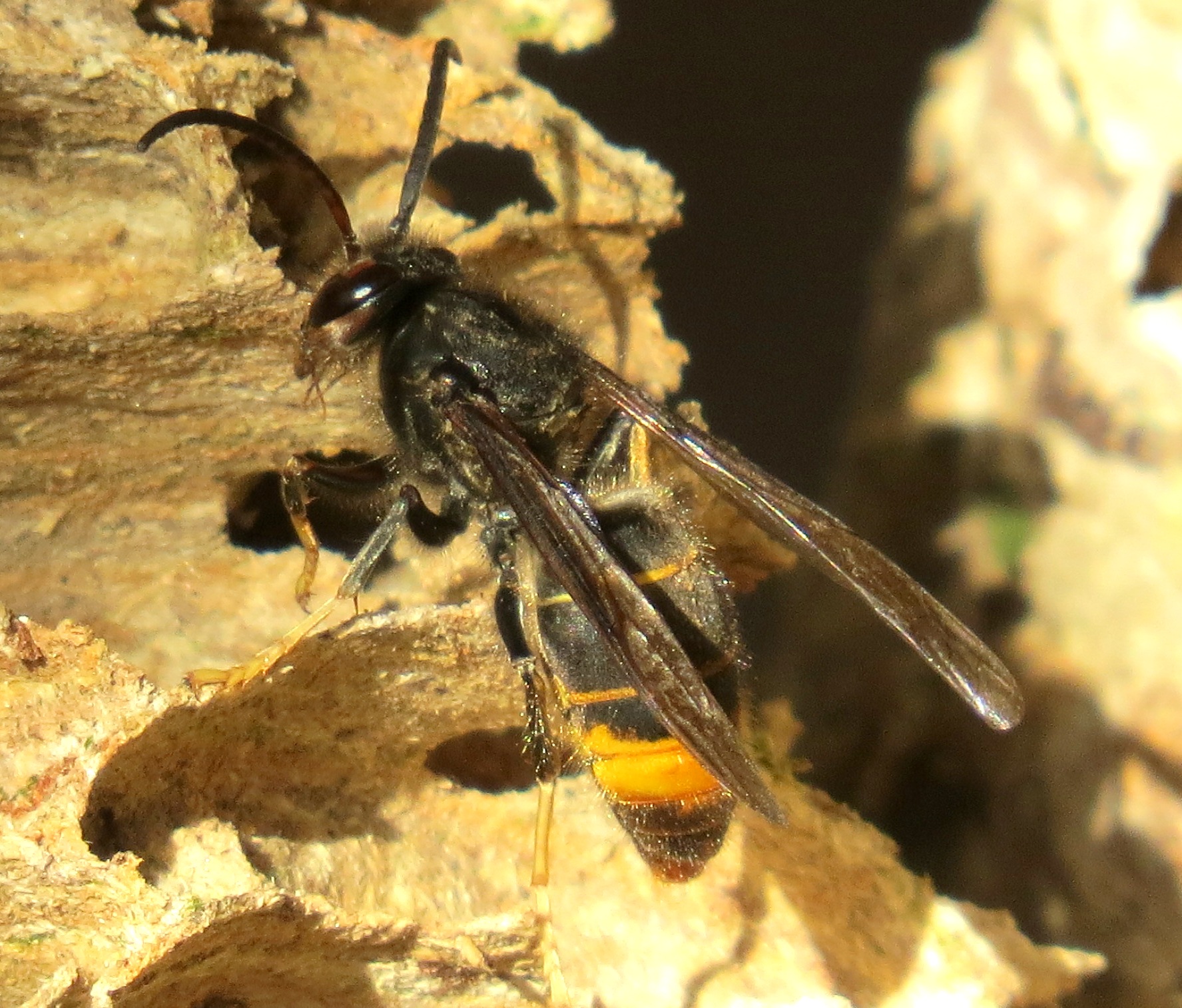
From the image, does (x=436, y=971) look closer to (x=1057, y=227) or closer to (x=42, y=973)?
(x=42, y=973)

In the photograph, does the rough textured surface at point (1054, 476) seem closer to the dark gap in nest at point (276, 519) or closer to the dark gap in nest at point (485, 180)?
the dark gap in nest at point (485, 180)

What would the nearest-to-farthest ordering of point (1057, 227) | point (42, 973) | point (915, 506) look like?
1. point (42, 973)
2. point (1057, 227)
3. point (915, 506)

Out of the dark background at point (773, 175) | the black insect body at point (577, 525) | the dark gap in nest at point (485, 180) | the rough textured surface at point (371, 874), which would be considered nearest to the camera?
the rough textured surface at point (371, 874)

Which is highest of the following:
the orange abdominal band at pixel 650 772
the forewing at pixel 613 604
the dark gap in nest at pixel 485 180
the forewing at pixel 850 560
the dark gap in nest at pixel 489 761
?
the dark gap in nest at pixel 485 180

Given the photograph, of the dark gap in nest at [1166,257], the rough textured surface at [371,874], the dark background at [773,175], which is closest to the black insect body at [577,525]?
the rough textured surface at [371,874]

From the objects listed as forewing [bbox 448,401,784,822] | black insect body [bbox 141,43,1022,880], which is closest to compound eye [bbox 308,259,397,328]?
black insect body [bbox 141,43,1022,880]

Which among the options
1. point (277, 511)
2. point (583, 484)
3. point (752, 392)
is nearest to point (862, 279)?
point (752, 392)

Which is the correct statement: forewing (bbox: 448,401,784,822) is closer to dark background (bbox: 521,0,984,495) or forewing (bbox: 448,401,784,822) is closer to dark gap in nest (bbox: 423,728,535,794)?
dark gap in nest (bbox: 423,728,535,794)
